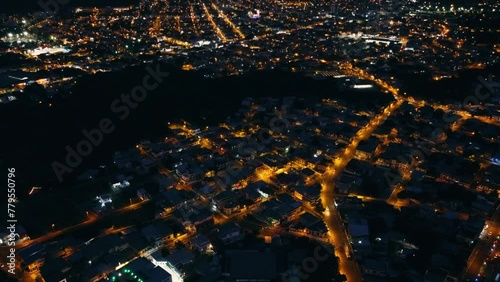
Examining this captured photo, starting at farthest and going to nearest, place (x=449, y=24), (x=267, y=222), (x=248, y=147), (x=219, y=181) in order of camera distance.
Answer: (x=449, y=24)
(x=248, y=147)
(x=219, y=181)
(x=267, y=222)

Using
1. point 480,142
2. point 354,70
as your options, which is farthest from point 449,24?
point 480,142

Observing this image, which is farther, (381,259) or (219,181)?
(219,181)

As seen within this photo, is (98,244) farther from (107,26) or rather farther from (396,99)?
(107,26)

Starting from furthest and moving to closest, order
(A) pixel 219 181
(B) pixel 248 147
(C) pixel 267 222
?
(B) pixel 248 147 → (A) pixel 219 181 → (C) pixel 267 222

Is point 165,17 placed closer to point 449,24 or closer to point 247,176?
point 449,24

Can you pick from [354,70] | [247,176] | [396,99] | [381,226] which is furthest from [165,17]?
[381,226]

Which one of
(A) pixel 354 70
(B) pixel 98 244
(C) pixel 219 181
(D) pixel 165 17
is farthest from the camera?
(D) pixel 165 17
